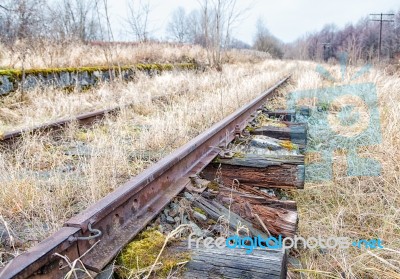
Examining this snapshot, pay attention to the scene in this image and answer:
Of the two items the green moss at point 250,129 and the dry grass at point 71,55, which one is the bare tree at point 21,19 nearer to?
the dry grass at point 71,55

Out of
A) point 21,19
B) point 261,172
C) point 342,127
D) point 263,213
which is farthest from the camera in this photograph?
point 21,19

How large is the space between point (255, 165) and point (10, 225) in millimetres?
1634

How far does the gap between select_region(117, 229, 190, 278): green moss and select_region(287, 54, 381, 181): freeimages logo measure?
185 centimetres

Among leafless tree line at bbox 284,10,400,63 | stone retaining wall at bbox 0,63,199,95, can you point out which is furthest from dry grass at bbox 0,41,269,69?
leafless tree line at bbox 284,10,400,63

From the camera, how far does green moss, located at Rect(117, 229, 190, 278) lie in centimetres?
138

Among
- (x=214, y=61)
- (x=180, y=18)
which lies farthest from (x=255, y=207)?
(x=180, y=18)

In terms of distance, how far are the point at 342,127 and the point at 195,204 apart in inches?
121

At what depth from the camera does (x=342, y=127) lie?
173 inches

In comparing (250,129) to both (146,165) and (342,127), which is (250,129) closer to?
(342,127)

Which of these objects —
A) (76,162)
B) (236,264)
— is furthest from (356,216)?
(76,162)

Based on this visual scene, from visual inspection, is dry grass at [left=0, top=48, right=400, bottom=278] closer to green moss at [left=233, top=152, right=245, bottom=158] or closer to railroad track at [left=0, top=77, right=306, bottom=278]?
railroad track at [left=0, top=77, right=306, bottom=278]

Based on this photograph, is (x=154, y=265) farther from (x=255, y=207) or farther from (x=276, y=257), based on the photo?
(x=255, y=207)

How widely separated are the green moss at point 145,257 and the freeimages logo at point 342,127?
185 centimetres

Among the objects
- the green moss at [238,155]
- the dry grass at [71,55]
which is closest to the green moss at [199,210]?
the green moss at [238,155]
